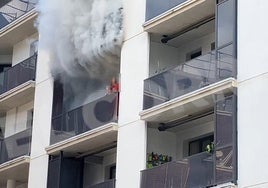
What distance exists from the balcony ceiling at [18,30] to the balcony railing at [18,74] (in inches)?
62.6

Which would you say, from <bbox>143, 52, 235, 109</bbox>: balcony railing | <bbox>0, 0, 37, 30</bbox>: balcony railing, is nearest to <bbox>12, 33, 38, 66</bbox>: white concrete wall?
<bbox>0, 0, 37, 30</bbox>: balcony railing

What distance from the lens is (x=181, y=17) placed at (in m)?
25.9

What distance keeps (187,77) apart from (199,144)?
2.65 meters

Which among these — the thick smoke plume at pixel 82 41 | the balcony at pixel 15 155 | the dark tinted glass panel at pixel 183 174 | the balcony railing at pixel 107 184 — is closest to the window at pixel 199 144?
the dark tinted glass panel at pixel 183 174

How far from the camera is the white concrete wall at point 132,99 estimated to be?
25828 mm

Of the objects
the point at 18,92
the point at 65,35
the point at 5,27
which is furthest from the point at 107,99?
the point at 5,27

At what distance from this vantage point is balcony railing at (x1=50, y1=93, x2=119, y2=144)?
27500 millimetres

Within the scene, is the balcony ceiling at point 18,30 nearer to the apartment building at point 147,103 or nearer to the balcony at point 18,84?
the apartment building at point 147,103

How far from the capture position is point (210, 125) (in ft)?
84.4

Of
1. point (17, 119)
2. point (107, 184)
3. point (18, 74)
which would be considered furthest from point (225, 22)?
point (17, 119)

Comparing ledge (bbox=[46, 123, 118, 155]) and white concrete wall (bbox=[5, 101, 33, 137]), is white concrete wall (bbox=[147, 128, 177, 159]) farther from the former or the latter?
white concrete wall (bbox=[5, 101, 33, 137])

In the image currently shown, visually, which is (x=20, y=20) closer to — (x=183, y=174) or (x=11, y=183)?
(x=11, y=183)
